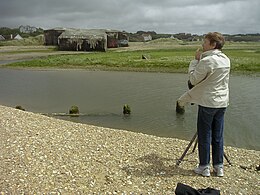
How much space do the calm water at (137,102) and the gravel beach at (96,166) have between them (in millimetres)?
4065

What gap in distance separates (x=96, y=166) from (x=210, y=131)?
7.74ft

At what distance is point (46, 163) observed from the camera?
18.6ft

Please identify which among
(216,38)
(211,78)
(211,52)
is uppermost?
(216,38)

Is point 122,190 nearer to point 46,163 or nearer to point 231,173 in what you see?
point 46,163

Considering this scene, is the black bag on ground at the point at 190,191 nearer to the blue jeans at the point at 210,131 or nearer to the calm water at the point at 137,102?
the blue jeans at the point at 210,131

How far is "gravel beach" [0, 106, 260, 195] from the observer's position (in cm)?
502

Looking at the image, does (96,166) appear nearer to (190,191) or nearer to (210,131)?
(190,191)

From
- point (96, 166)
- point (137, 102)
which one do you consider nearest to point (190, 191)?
point (96, 166)

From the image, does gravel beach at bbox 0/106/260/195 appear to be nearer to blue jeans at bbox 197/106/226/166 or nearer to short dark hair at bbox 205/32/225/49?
blue jeans at bbox 197/106/226/166

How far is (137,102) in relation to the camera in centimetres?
1712

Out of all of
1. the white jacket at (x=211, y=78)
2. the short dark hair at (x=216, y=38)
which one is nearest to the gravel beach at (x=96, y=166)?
the white jacket at (x=211, y=78)

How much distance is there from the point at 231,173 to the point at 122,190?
7.77 feet

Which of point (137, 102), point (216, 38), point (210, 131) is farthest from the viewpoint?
point (137, 102)

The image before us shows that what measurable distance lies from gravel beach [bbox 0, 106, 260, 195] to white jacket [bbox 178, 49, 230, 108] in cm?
154
